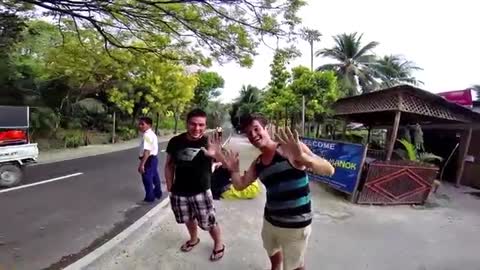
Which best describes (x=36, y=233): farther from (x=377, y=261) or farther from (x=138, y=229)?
(x=377, y=261)

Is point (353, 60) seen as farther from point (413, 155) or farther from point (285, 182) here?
point (285, 182)

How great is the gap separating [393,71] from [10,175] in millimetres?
32655

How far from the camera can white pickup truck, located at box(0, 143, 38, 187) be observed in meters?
9.24

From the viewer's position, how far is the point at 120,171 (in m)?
12.5

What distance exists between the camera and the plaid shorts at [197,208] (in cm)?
463

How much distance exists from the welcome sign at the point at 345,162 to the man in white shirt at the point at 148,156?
4.11m

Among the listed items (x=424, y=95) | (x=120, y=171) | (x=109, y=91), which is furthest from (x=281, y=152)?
(x=109, y=91)

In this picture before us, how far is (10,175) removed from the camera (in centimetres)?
944

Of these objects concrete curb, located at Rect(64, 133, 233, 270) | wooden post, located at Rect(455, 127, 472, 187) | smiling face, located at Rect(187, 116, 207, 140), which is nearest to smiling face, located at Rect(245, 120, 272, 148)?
smiling face, located at Rect(187, 116, 207, 140)

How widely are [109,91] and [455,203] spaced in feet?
67.6

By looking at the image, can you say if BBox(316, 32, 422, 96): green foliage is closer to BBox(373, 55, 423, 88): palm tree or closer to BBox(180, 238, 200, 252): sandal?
BBox(373, 55, 423, 88): palm tree

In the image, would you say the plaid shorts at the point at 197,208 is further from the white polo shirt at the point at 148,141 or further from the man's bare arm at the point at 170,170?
the white polo shirt at the point at 148,141

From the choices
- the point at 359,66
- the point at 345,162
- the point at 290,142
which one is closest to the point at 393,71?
the point at 359,66

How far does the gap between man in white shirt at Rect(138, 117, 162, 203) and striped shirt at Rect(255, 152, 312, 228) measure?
171 inches
